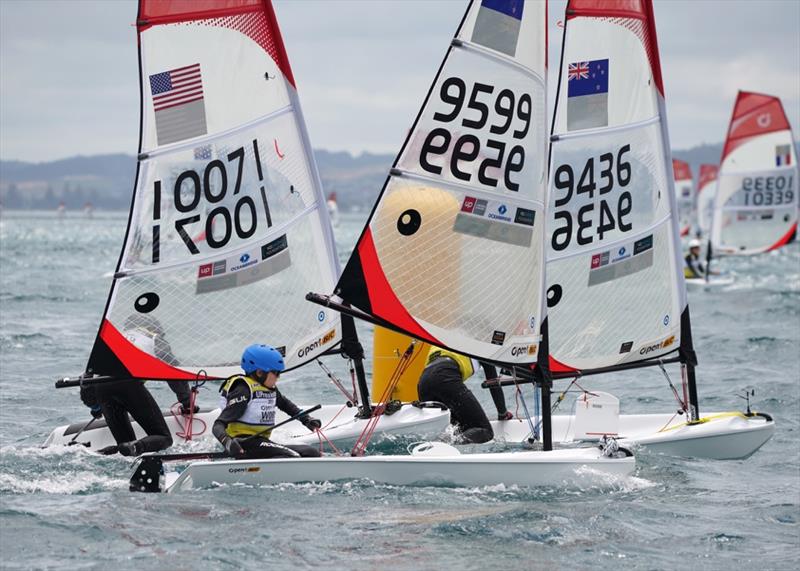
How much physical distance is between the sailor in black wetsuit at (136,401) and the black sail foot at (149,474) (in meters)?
1.58

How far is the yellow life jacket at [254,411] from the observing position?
9.12 meters

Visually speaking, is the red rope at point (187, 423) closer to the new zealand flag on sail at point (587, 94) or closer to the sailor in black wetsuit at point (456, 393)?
the sailor in black wetsuit at point (456, 393)

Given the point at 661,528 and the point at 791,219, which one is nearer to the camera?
the point at 661,528

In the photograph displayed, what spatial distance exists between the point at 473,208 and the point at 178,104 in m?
2.74

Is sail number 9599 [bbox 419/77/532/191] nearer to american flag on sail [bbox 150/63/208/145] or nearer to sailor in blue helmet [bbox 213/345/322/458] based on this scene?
sailor in blue helmet [bbox 213/345/322/458]

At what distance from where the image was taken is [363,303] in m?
9.66

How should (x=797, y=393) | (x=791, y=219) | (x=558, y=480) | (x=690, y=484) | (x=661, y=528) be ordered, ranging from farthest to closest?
(x=791, y=219)
(x=797, y=393)
(x=690, y=484)
(x=558, y=480)
(x=661, y=528)

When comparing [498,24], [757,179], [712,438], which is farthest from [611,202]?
[757,179]

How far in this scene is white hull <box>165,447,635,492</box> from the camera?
888 centimetres

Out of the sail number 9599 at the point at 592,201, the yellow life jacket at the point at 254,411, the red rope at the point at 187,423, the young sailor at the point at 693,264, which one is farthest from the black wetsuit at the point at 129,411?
the young sailor at the point at 693,264

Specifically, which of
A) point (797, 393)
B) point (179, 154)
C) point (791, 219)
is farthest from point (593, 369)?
point (791, 219)

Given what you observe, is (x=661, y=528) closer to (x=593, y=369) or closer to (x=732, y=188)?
(x=593, y=369)

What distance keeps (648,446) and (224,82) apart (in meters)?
4.86

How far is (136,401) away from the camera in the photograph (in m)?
10.5
